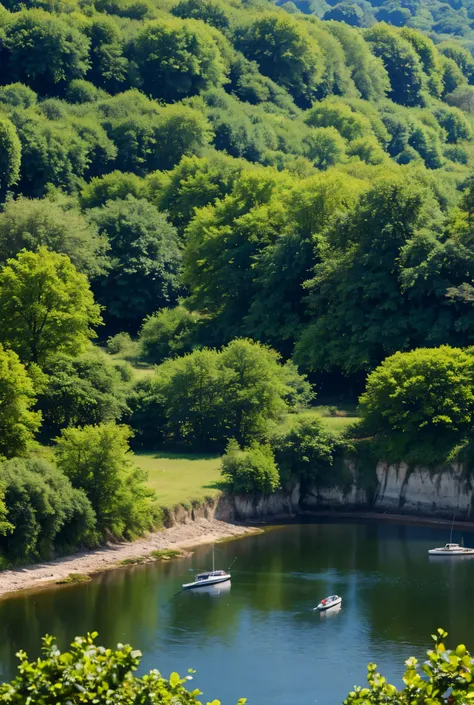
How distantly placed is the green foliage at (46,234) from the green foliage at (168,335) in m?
6.58

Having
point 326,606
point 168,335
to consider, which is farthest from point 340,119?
point 326,606

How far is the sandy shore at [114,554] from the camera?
241 feet

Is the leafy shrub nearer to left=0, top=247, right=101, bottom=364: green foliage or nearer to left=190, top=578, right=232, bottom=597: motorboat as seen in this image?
left=0, top=247, right=101, bottom=364: green foliage

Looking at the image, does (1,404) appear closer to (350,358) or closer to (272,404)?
(272,404)

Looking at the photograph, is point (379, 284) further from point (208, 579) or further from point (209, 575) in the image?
point (208, 579)

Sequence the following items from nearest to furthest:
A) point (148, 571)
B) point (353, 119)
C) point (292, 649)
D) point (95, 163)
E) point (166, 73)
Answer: point (292, 649), point (148, 571), point (95, 163), point (166, 73), point (353, 119)

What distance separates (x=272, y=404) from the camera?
317 ft

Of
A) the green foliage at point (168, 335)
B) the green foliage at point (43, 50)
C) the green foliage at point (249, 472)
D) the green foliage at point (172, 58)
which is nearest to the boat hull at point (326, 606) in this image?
the green foliage at point (249, 472)

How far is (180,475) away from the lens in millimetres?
90625

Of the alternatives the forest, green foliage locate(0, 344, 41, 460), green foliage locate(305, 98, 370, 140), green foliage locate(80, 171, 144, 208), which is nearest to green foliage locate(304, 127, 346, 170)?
the forest

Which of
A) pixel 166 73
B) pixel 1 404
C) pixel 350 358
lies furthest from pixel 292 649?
pixel 166 73

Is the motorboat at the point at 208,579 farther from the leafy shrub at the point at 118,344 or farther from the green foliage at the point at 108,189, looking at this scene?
the green foliage at the point at 108,189

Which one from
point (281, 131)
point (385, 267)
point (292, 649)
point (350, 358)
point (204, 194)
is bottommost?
point (292, 649)

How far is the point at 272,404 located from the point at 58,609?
30.5 m
